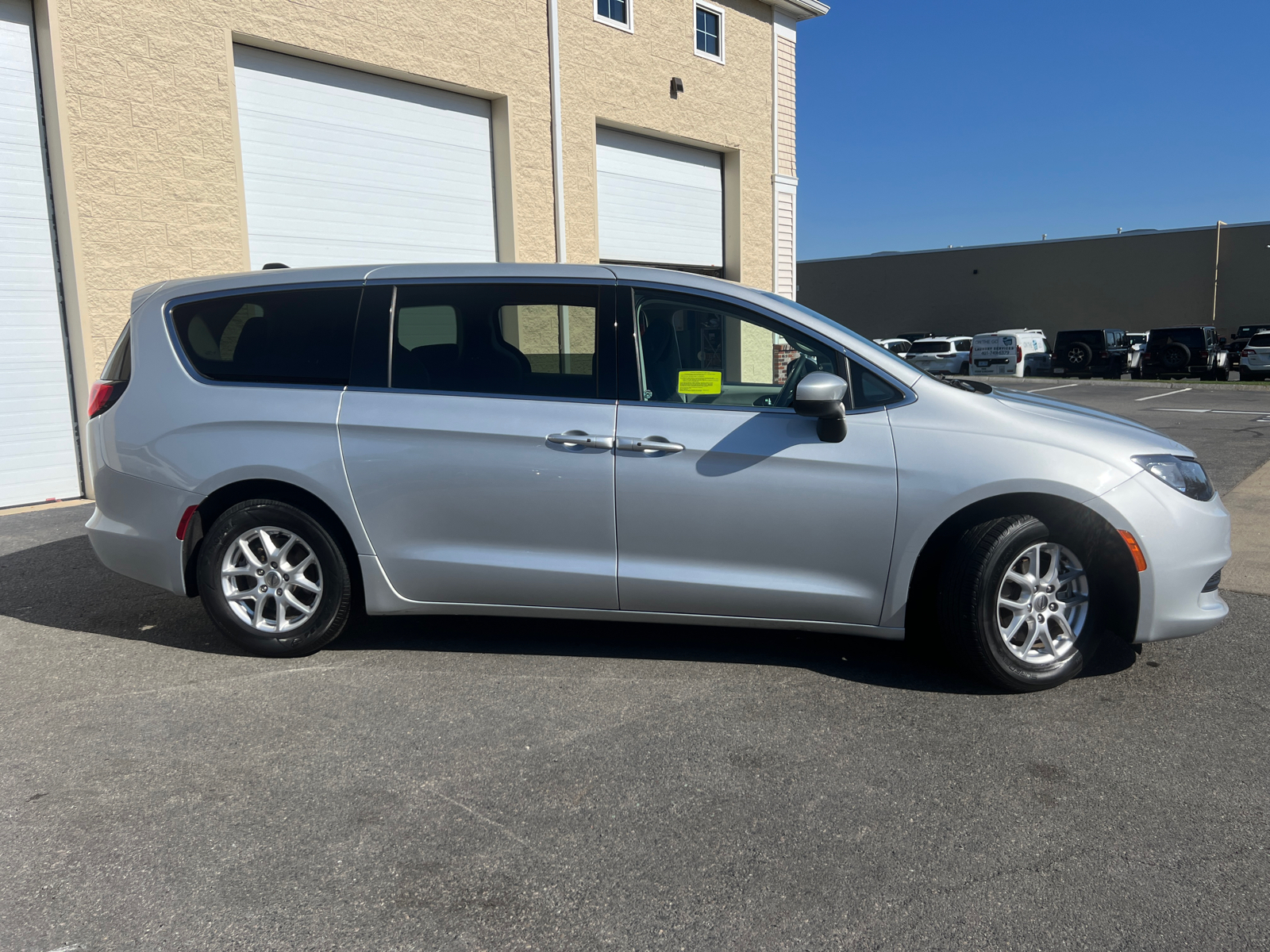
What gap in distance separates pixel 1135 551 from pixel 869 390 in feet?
3.90

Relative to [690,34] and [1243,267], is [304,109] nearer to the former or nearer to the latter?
[690,34]

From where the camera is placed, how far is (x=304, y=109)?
9719 mm

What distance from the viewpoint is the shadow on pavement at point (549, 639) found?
411cm

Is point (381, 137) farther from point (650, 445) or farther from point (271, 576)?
point (650, 445)

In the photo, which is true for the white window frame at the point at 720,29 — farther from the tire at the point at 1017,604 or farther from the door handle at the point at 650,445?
the tire at the point at 1017,604

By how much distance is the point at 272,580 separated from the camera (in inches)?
168

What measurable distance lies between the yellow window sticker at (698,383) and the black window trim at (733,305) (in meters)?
0.08

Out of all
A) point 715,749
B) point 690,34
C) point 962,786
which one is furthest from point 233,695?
point 690,34

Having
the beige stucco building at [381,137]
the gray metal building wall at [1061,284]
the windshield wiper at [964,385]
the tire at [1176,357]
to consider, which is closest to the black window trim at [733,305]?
the windshield wiper at [964,385]

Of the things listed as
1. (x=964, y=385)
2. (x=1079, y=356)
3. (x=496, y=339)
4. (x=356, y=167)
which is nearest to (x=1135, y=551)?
(x=964, y=385)

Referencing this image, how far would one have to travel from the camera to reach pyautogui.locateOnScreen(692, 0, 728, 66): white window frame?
13.9 meters

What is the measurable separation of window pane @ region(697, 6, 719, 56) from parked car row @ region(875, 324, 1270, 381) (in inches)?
711

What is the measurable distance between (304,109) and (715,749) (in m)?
8.76

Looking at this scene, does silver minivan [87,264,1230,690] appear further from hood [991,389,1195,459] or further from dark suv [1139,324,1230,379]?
dark suv [1139,324,1230,379]
